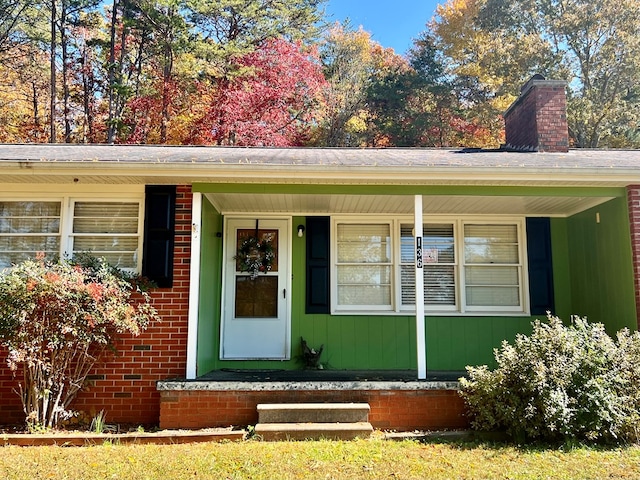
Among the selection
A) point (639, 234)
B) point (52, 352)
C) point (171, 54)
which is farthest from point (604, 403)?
point (171, 54)

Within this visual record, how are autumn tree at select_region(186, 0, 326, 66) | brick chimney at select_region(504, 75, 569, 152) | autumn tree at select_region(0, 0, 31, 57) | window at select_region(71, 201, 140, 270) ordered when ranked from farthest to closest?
autumn tree at select_region(0, 0, 31, 57) < autumn tree at select_region(186, 0, 326, 66) < brick chimney at select_region(504, 75, 569, 152) < window at select_region(71, 201, 140, 270)

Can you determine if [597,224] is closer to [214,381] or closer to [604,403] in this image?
[604,403]

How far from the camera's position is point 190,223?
5852 mm

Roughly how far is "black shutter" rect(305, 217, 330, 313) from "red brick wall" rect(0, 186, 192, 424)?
6.63ft

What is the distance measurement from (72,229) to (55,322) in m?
1.42

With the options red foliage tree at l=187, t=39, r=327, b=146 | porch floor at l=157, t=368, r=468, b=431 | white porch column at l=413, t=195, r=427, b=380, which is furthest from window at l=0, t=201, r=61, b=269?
red foliage tree at l=187, t=39, r=327, b=146

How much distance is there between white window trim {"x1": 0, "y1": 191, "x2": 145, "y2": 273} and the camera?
6000 mm

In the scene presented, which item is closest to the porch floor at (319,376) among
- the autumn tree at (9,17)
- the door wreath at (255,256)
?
the door wreath at (255,256)

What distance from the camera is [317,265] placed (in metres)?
7.27

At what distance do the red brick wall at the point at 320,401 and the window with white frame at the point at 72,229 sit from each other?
5.73ft

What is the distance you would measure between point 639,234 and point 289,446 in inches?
176

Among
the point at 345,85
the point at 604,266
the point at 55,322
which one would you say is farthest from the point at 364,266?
the point at 345,85

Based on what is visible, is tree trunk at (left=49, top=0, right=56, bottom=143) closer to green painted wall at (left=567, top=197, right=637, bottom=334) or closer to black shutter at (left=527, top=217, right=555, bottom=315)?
black shutter at (left=527, top=217, right=555, bottom=315)

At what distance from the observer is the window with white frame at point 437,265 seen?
7.29 metres
